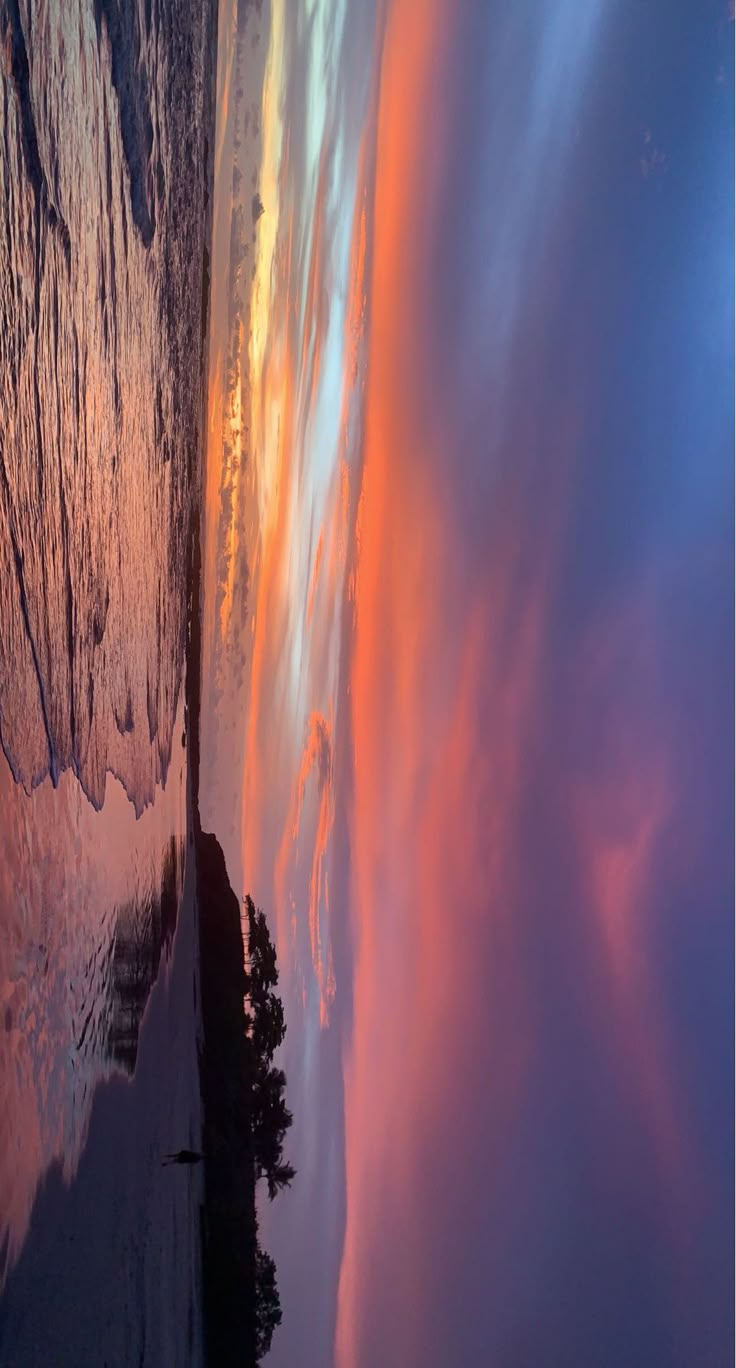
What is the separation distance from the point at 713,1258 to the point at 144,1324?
8.01ft

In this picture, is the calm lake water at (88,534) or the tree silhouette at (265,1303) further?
the tree silhouette at (265,1303)

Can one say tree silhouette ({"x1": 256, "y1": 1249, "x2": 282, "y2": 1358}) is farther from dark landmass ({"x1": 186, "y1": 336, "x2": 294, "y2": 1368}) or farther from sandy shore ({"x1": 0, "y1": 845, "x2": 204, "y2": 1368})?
sandy shore ({"x1": 0, "y1": 845, "x2": 204, "y2": 1368})

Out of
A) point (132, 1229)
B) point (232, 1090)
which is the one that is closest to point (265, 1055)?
point (232, 1090)

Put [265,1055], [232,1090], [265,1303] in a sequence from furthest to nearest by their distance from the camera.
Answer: [232,1090], [265,1055], [265,1303]

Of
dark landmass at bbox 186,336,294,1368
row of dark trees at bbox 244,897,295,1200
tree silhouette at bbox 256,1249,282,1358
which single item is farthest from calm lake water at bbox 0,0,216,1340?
tree silhouette at bbox 256,1249,282,1358

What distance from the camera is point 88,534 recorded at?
3643mm

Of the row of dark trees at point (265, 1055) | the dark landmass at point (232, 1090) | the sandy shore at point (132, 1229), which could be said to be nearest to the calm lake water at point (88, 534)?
the sandy shore at point (132, 1229)

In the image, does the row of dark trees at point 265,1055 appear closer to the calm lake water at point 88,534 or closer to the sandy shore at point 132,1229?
the sandy shore at point 132,1229

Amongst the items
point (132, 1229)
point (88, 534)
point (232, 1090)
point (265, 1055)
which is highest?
point (88, 534)

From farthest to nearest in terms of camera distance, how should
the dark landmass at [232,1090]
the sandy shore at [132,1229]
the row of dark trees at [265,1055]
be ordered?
1. the row of dark trees at [265,1055]
2. the dark landmass at [232,1090]
3. the sandy shore at [132,1229]

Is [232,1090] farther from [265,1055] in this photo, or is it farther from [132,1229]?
[132,1229]

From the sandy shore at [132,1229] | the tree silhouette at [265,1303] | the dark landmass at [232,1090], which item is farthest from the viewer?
the dark landmass at [232,1090]

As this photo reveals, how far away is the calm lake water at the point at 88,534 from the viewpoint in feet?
9.09

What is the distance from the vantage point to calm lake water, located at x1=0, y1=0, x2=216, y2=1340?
2.77 m
